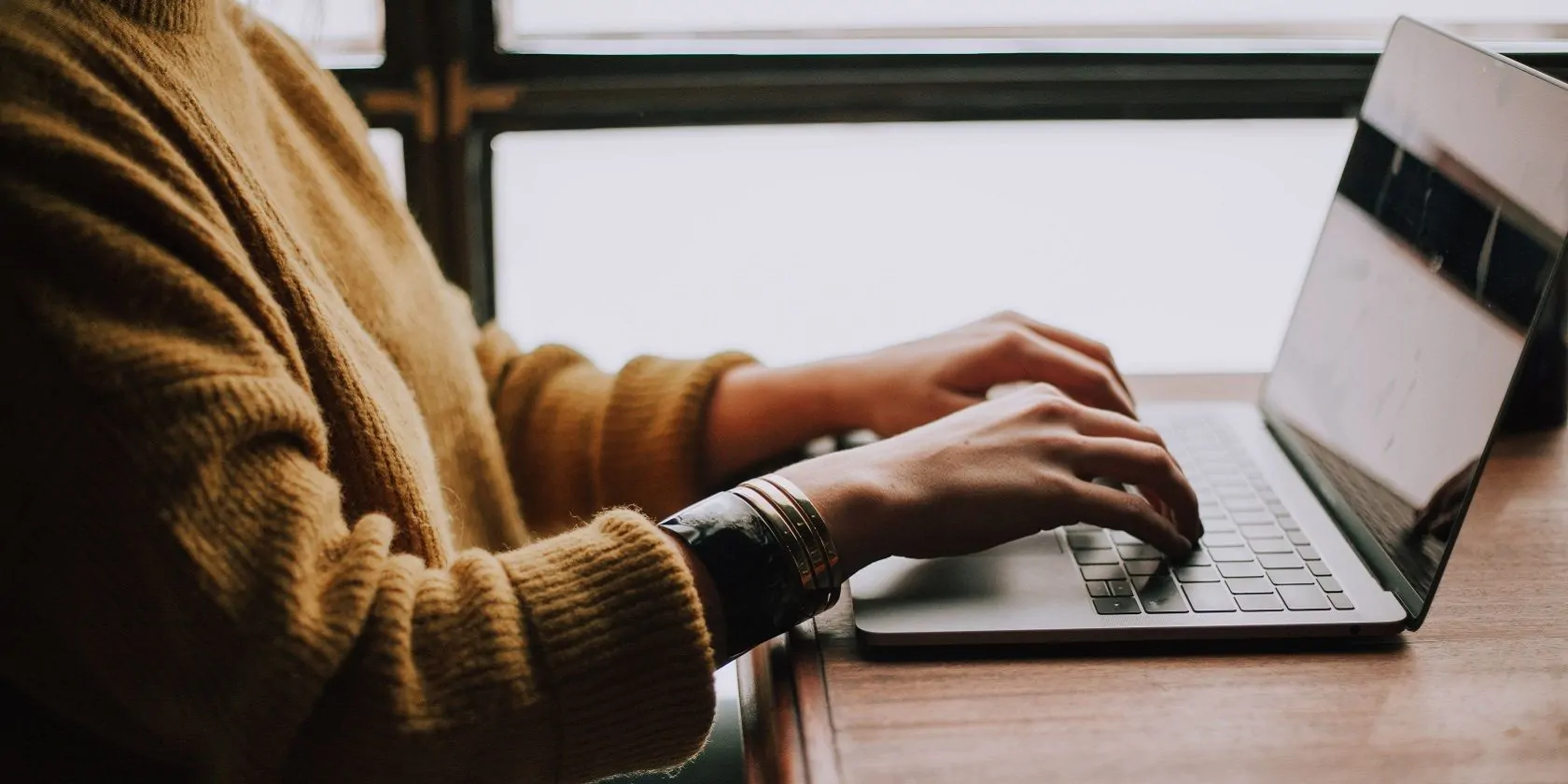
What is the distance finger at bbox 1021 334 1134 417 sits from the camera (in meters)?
0.80

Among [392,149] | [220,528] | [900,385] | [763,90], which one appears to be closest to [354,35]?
[392,149]

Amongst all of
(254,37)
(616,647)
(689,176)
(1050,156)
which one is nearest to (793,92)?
(689,176)

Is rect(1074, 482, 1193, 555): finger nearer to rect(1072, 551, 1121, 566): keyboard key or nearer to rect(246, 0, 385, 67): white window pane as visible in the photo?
rect(1072, 551, 1121, 566): keyboard key

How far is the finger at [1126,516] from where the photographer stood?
677 mm

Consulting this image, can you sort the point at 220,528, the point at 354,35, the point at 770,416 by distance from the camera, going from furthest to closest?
the point at 354,35, the point at 770,416, the point at 220,528

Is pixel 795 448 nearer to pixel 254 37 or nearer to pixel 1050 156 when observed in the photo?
pixel 254 37

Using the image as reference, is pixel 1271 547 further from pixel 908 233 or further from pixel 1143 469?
pixel 908 233

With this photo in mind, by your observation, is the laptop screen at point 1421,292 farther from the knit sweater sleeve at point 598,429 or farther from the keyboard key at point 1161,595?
the knit sweater sleeve at point 598,429

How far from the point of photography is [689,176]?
52.4 inches

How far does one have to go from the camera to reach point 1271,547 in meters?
0.71

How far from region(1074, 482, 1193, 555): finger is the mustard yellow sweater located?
238 millimetres

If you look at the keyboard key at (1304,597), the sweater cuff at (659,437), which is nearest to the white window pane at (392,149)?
the sweater cuff at (659,437)

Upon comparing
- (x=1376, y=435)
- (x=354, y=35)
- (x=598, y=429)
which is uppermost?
(x=354, y=35)

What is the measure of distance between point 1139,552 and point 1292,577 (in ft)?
0.27
